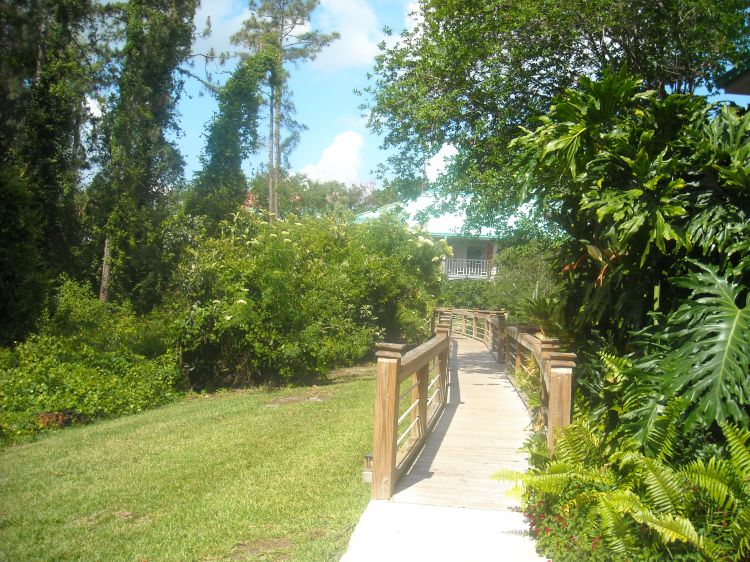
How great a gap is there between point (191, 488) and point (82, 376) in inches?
255

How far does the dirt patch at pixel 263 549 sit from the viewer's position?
4824 mm

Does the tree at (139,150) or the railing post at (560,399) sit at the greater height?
the tree at (139,150)

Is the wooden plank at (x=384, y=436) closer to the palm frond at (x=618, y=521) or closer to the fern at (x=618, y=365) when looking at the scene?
the fern at (x=618, y=365)

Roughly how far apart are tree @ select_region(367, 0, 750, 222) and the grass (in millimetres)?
6452

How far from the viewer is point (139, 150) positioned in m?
25.3

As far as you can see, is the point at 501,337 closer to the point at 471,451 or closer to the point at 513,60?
the point at 513,60

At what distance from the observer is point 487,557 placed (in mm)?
4883

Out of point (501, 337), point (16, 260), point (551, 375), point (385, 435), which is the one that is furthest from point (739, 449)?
point (16, 260)

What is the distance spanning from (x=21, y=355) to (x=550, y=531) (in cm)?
1109

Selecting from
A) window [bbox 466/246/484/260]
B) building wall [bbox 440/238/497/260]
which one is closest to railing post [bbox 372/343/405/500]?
building wall [bbox 440/238/497/260]

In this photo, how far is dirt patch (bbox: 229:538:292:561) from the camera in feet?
15.8

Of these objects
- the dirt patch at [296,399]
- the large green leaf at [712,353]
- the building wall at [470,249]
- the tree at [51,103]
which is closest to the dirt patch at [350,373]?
the dirt patch at [296,399]

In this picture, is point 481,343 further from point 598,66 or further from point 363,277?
point 598,66

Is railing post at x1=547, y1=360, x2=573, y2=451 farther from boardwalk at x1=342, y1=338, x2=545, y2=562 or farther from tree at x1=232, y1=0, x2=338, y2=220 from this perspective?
tree at x1=232, y1=0, x2=338, y2=220
